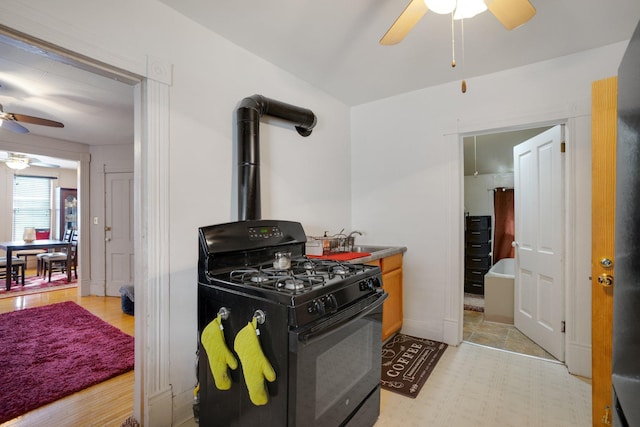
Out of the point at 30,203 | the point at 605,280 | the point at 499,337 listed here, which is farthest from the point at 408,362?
the point at 30,203

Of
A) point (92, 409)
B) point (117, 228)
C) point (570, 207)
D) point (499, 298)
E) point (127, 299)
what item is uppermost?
point (570, 207)

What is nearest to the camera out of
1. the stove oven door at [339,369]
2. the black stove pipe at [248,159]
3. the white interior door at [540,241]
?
the stove oven door at [339,369]

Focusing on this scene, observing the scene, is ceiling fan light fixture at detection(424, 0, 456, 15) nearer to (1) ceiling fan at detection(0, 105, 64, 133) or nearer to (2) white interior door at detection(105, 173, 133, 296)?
(1) ceiling fan at detection(0, 105, 64, 133)

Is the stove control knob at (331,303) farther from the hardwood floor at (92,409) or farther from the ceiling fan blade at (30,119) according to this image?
the ceiling fan blade at (30,119)

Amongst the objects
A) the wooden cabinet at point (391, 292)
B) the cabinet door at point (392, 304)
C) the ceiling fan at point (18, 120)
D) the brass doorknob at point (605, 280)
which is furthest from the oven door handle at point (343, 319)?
the ceiling fan at point (18, 120)

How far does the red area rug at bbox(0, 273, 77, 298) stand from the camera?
4.90m

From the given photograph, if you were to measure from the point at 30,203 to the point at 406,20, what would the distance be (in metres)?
8.92

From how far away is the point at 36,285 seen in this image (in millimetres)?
5402

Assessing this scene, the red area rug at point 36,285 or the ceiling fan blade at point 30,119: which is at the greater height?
the ceiling fan blade at point 30,119

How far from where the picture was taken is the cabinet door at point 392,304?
269 cm

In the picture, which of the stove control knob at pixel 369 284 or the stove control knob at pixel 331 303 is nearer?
the stove control knob at pixel 331 303

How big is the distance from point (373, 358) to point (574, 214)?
1980 mm

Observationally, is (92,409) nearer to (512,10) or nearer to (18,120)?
(18,120)

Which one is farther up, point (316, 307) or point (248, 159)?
point (248, 159)
